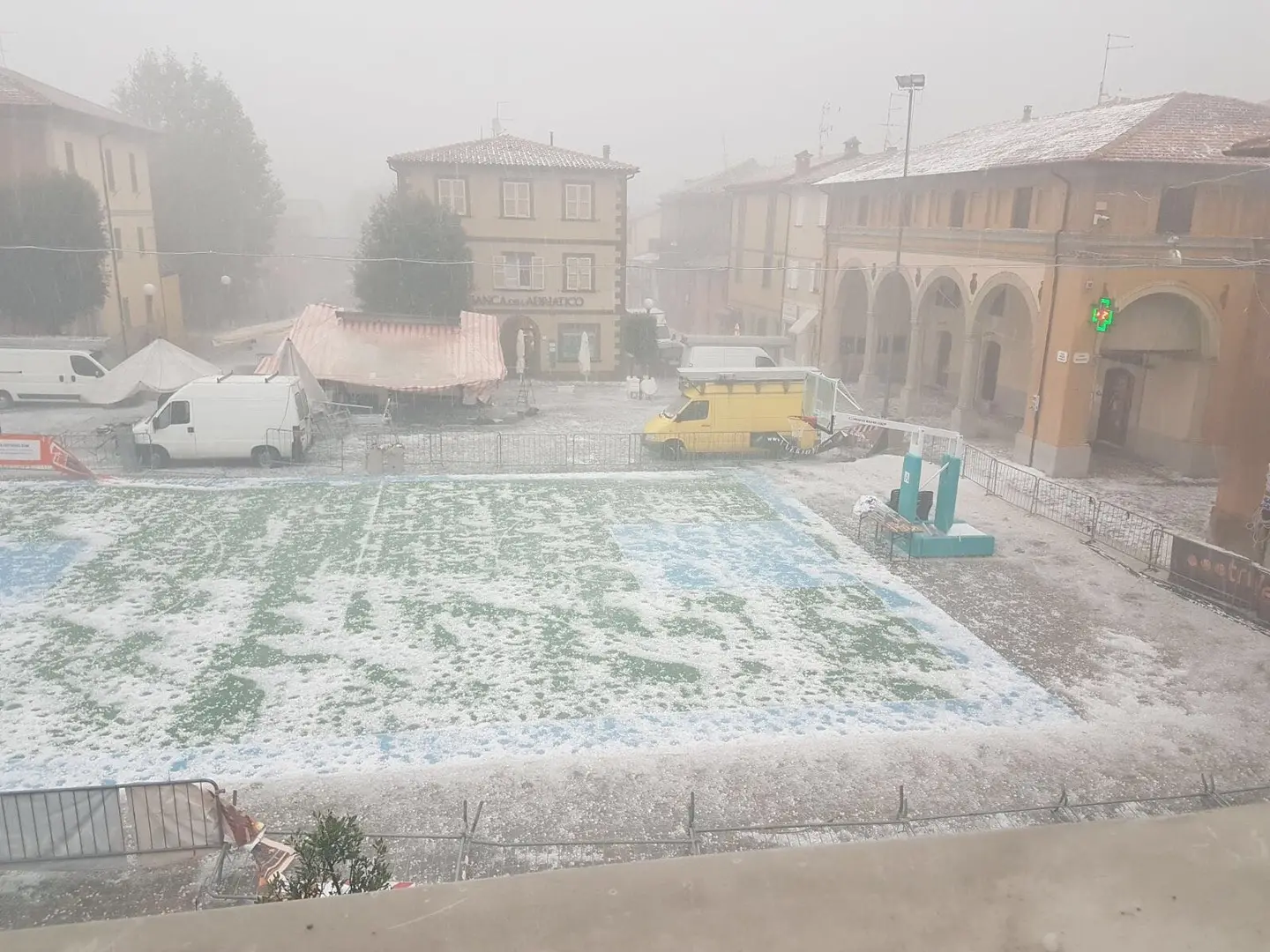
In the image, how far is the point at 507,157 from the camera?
3572 centimetres

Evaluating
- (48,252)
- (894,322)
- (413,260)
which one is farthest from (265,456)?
(894,322)

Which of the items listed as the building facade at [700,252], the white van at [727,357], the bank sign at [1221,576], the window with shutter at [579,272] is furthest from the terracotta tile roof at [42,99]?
the bank sign at [1221,576]

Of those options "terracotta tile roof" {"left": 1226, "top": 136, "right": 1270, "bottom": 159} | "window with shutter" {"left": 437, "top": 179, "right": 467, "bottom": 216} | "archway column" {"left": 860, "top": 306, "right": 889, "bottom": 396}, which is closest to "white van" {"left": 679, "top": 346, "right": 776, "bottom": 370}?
"archway column" {"left": 860, "top": 306, "right": 889, "bottom": 396}

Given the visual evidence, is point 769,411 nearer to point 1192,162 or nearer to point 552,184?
point 1192,162

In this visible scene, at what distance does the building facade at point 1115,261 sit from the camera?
2250cm

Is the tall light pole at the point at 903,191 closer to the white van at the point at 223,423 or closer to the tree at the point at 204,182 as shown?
the white van at the point at 223,423

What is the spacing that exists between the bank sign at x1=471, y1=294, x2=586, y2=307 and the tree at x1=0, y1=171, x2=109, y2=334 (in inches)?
528

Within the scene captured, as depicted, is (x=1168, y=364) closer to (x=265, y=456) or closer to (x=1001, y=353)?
(x=1001, y=353)

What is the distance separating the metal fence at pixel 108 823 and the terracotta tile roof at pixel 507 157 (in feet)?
98.0

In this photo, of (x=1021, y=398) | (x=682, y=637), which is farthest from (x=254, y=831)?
(x=1021, y=398)

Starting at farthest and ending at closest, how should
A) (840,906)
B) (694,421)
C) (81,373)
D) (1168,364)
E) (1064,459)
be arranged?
(81,373) → (1168,364) → (694,421) → (1064,459) → (840,906)

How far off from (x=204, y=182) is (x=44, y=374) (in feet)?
94.5

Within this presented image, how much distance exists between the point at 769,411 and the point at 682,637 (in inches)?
479

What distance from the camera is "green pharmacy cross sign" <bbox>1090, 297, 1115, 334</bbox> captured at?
73.4 feet
